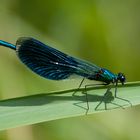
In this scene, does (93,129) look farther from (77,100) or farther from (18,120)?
(18,120)

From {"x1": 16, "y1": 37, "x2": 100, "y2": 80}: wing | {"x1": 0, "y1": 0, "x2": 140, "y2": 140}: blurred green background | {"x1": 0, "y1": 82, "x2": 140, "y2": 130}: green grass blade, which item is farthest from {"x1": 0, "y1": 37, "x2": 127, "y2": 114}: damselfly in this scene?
{"x1": 0, "y1": 0, "x2": 140, "y2": 140}: blurred green background

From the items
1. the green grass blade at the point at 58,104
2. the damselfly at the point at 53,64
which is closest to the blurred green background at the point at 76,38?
the damselfly at the point at 53,64

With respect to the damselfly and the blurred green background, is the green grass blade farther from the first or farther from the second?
the blurred green background

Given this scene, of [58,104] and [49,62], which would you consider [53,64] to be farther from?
[58,104]

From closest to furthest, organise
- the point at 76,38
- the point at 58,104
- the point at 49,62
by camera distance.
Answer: the point at 58,104 < the point at 49,62 < the point at 76,38

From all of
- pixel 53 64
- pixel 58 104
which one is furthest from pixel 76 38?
pixel 58 104

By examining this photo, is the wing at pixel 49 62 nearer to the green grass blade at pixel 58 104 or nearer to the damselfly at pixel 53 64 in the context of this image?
the damselfly at pixel 53 64

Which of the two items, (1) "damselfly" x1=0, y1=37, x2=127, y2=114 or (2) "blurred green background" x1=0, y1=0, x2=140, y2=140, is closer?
(1) "damselfly" x1=0, y1=37, x2=127, y2=114
